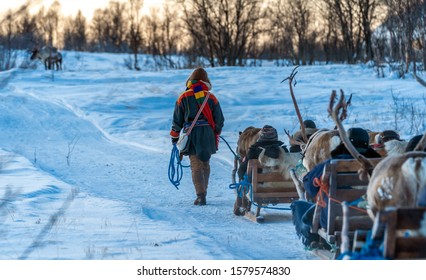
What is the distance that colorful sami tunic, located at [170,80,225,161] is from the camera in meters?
10.2

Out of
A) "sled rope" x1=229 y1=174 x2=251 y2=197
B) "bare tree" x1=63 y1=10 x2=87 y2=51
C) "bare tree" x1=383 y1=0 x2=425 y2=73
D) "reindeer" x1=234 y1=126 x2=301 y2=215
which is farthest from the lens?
"bare tree" x1=383 y1=0 x2=425 y2=73

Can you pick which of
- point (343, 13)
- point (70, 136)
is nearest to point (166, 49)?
point (343, 13)

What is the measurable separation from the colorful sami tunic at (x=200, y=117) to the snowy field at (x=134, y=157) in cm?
75

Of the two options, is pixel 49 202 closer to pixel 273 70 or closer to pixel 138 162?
pixel 138 162

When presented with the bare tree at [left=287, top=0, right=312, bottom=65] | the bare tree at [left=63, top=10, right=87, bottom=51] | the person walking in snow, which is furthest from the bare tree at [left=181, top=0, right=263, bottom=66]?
the person walking in snow

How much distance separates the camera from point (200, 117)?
10.3 m

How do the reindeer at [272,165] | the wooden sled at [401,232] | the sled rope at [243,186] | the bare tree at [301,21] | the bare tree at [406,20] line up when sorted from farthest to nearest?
the bare tree at [301,21], the bare tree at [406,20], the sled rope at [243,186], the reindeer at [272,165], the wooden sled at [401,232]

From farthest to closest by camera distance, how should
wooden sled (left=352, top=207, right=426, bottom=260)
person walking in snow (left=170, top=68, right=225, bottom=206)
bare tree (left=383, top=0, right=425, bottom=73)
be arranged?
bare tree (left=383, top=0, right=425, bottom=73) → person walking in snow (left=170, top=68, right=225, bottom=206) → wooden sled (left=352, top=207, right=426, bottom=260)

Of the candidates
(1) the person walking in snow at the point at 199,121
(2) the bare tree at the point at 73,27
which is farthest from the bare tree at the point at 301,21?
(1) the person walking in snow at the point at 199,121

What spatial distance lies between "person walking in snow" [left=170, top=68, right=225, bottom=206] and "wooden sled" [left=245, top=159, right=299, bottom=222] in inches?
59.2

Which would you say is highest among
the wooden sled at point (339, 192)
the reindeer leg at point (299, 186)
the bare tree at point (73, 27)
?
the bare tree at point (73, 27)

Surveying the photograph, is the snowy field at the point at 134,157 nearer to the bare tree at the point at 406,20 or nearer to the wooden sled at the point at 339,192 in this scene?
the wooden sled at the point at 339,192

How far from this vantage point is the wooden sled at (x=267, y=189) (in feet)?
28.6

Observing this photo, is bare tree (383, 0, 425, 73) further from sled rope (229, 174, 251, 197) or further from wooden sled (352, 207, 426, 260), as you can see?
wooden sled (352, 207, 426, 260)
